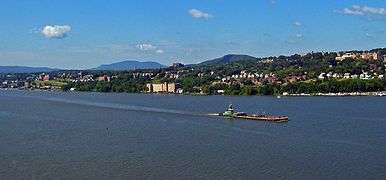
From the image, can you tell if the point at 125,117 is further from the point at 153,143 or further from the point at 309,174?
the point at 309,174

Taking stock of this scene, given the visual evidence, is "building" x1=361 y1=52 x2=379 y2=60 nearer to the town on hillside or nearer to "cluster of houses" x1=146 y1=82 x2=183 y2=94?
the town on hillside

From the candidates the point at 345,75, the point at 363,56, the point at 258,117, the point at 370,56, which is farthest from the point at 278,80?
the point at 258,117

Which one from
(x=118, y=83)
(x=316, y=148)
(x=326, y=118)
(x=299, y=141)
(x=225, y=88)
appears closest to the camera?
(x=316, y=148)

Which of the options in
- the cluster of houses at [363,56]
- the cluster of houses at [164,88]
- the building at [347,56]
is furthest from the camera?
the building at [347,56]

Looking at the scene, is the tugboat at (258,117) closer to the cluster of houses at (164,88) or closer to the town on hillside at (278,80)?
the town on hillside at (278,80)

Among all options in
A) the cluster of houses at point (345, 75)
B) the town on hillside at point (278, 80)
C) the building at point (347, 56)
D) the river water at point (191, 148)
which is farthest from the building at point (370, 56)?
the river water at point (191, 148)

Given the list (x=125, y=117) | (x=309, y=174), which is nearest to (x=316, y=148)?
(x=309, y=174)

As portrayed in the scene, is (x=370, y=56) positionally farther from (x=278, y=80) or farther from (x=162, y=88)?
(x=162, y=88)
